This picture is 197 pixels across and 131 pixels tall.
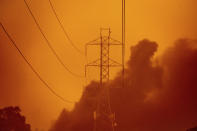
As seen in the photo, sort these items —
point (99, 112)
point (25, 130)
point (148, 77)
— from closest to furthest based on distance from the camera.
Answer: point (99, 112) → point (25, 130) → point (148, 77)

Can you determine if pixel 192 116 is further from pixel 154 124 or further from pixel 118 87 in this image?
pixel 118 87

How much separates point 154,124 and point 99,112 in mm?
16368

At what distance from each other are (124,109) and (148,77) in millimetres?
6667

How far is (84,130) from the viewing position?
49.5m

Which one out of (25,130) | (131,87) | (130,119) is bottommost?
(25,130)

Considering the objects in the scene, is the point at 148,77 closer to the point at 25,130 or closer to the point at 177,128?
the point at 177,128

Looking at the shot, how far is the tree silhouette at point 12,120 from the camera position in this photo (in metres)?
43.7

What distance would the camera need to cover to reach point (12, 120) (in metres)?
44.1

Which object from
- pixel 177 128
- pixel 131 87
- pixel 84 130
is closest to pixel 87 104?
pixel 84 130

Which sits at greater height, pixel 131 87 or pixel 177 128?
pixel 131 87

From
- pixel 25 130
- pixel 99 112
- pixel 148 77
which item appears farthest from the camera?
pixel 148 77

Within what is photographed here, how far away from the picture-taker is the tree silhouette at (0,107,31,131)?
4369 cm

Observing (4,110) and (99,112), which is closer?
(99,112)

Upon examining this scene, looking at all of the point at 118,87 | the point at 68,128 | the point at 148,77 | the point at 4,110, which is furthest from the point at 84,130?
the point at 148,77
